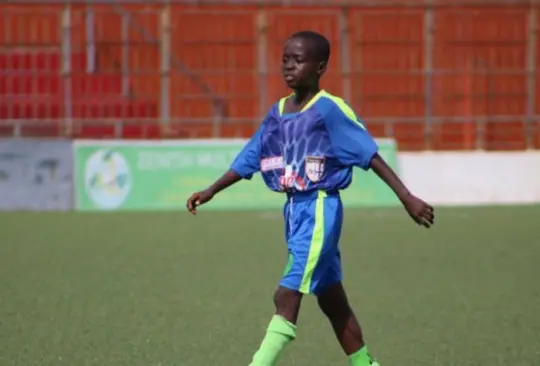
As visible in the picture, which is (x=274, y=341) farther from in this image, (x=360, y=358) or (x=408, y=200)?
(x=408, y=200)

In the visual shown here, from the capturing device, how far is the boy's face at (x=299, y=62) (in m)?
5.98

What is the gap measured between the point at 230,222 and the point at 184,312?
8.56m

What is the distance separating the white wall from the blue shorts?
49.7 ft

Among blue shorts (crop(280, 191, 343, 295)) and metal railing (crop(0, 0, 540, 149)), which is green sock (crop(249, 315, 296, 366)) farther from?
metal railing (crop(0, 0, 540, 149))

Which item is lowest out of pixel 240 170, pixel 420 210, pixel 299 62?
pixel 420 210

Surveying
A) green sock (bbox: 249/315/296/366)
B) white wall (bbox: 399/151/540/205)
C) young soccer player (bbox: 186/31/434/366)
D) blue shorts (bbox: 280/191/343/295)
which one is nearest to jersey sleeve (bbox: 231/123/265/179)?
young soccer player (bbox: 186/31/434/366)

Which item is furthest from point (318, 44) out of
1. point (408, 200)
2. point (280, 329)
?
point (280, 329)

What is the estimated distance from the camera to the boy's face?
19.6 feet

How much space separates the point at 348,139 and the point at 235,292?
4898 mm

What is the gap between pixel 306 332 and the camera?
8.73m

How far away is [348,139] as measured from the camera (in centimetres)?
598

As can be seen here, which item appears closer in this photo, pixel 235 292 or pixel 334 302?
pixel 334 302

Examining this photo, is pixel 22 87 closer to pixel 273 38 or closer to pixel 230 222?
pixel 273 38

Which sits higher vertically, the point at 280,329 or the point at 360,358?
the point at 280,329
